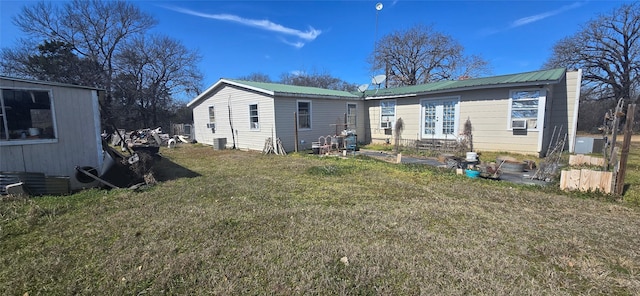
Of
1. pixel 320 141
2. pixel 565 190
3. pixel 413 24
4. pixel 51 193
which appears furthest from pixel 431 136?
pixel 413 24

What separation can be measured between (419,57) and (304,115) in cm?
2049

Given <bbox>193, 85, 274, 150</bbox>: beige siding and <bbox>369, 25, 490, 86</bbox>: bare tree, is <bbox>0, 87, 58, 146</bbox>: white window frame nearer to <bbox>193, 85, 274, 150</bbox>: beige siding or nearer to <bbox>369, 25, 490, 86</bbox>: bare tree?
<bbox>193, 85, 274, 150</bbox>: beige siding

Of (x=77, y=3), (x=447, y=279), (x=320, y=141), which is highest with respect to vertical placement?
(x=77, y=3)

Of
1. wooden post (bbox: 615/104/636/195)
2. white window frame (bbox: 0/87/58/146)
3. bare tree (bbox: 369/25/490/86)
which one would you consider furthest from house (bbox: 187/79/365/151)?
bare tree (bbox: 369/25/490/86)

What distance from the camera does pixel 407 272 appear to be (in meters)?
2.38

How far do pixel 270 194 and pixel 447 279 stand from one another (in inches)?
128

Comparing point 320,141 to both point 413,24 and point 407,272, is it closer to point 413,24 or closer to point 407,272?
point 407,272

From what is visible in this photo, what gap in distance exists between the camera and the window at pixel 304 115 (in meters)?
11.1

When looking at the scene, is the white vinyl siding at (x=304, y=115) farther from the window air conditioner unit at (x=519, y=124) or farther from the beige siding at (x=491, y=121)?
the window air conditioner unit at (x=519, y=124)

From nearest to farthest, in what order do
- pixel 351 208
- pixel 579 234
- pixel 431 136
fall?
pixel 579 234 < pixel 351 208 < pixel 431 136

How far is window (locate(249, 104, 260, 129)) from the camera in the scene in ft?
36.3

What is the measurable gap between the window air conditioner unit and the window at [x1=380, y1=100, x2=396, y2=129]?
14.9 ft

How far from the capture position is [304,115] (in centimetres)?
1128

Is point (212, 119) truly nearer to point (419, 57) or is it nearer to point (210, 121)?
point (210, 121)
